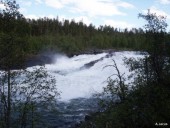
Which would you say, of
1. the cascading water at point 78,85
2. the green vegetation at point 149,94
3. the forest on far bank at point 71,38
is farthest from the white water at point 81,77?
the green vegetation at point 149,94

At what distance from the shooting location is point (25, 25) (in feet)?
62.0

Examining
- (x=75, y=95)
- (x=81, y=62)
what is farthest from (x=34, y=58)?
(x=75, y=95)

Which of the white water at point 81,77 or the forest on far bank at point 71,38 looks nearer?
the white water at point 81,77

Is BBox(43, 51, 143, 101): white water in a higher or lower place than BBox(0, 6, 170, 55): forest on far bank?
lower

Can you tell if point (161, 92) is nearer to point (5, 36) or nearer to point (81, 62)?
point (5, 36)

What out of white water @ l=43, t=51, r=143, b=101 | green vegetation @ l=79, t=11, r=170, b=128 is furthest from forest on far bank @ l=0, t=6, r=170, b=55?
green vegetation @ l=79, t=11, r=170, b=128

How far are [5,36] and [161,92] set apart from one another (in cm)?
809

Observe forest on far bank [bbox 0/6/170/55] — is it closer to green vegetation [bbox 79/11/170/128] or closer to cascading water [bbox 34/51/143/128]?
cascading water [bbox 34/51/143/128]

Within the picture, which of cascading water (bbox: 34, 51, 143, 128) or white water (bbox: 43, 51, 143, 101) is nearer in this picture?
cascading water (bbox: 34, 51, 143, 128)

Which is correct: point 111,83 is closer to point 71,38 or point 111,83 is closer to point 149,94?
point 149,94

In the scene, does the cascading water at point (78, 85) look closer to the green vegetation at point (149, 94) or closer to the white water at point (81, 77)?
the white water at point (81, 77)

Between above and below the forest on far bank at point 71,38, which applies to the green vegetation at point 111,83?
below

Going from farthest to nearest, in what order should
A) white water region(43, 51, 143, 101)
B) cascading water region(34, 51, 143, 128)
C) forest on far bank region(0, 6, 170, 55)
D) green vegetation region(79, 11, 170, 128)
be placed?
forest on far bank region(0, 6, 170, 55) < white water region(43, 51, 143, 101) < cascading water region(34, 51, 143, 128) < green vegetation region(79, 11, 170, 128)

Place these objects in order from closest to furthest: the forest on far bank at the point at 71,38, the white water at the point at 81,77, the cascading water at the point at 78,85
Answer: the cascading water at the point at 78,85, the white water at the point at 81,77, the forest on far bank at the point at 71,38
